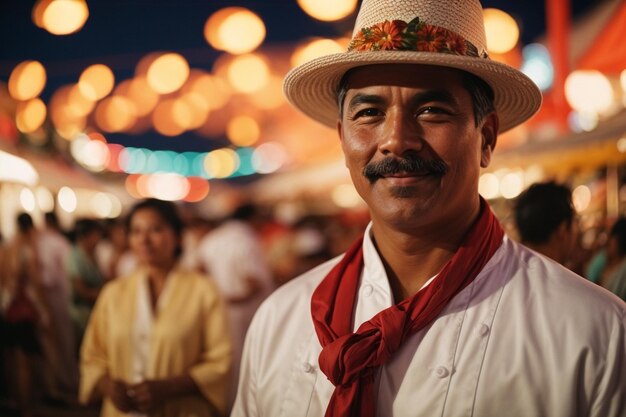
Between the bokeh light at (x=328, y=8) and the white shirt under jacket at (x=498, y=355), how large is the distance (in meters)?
6.39

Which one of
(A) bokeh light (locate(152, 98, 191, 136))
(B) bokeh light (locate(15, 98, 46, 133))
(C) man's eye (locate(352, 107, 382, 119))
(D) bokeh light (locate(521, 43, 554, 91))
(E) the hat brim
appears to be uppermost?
(D) bokeh light (locate(521, 43, 554, 91))

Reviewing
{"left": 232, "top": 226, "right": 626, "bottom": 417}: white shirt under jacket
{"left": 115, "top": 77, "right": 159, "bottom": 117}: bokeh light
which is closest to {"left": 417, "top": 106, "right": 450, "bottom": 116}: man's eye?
{"left": 232, "top": 226, "right": 626, "bottom": 417}: white shirt under jacket

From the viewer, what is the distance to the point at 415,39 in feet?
6.59

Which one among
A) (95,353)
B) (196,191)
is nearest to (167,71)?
(95,353)

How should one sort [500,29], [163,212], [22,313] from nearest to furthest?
[163,212], [22,313], [500,29]

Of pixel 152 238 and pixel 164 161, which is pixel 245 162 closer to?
pixel 164 161

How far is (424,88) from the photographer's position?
1.98 m

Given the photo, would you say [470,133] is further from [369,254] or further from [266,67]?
[266,67]

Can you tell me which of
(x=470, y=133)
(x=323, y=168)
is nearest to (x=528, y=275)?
(x=470, y=133)

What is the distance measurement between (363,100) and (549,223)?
201cm

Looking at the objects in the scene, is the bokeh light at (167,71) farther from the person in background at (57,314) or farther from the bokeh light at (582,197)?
the bokeh light at (582,197)

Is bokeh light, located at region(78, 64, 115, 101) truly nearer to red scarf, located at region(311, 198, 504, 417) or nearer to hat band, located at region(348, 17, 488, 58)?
hat band, located at region(348, 17, 488, 58)

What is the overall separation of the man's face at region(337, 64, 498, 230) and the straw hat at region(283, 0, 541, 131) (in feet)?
0.22

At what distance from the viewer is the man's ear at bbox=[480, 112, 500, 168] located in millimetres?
2201
